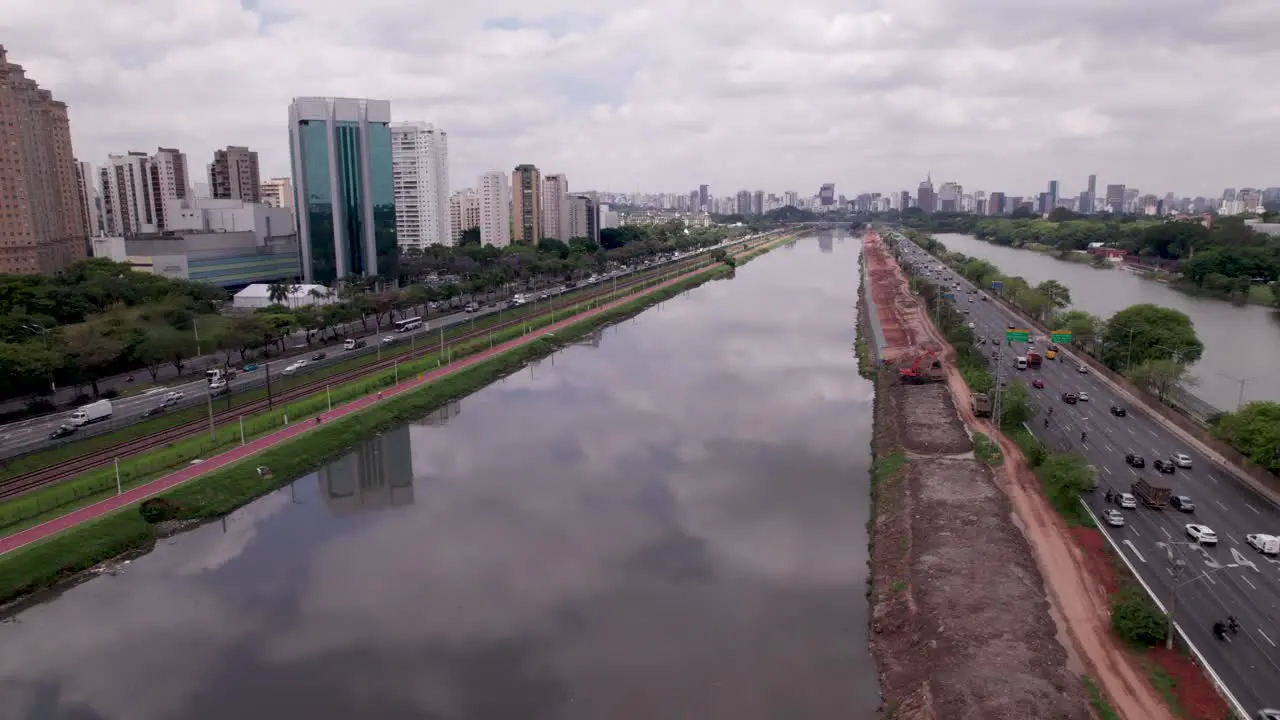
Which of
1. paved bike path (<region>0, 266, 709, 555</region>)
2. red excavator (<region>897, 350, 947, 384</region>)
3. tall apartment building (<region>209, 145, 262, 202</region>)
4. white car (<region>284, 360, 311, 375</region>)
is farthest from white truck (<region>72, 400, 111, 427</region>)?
tall apartment building (<region>209, 145, 262, 202</region>)

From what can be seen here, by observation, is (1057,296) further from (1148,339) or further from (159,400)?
(159,400)

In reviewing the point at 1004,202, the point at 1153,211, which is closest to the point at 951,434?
the point at 1153,211

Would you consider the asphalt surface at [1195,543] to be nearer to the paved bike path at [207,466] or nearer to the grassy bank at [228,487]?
the grassy bank at [228,487]

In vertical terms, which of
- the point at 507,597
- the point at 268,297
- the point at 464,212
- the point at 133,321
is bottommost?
the point at 507,597

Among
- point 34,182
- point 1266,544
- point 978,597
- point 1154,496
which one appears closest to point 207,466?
point 978,597

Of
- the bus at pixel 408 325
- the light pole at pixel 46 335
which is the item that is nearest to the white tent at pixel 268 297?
the bus at pixel 408 325

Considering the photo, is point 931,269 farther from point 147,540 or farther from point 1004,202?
point 1004,202
